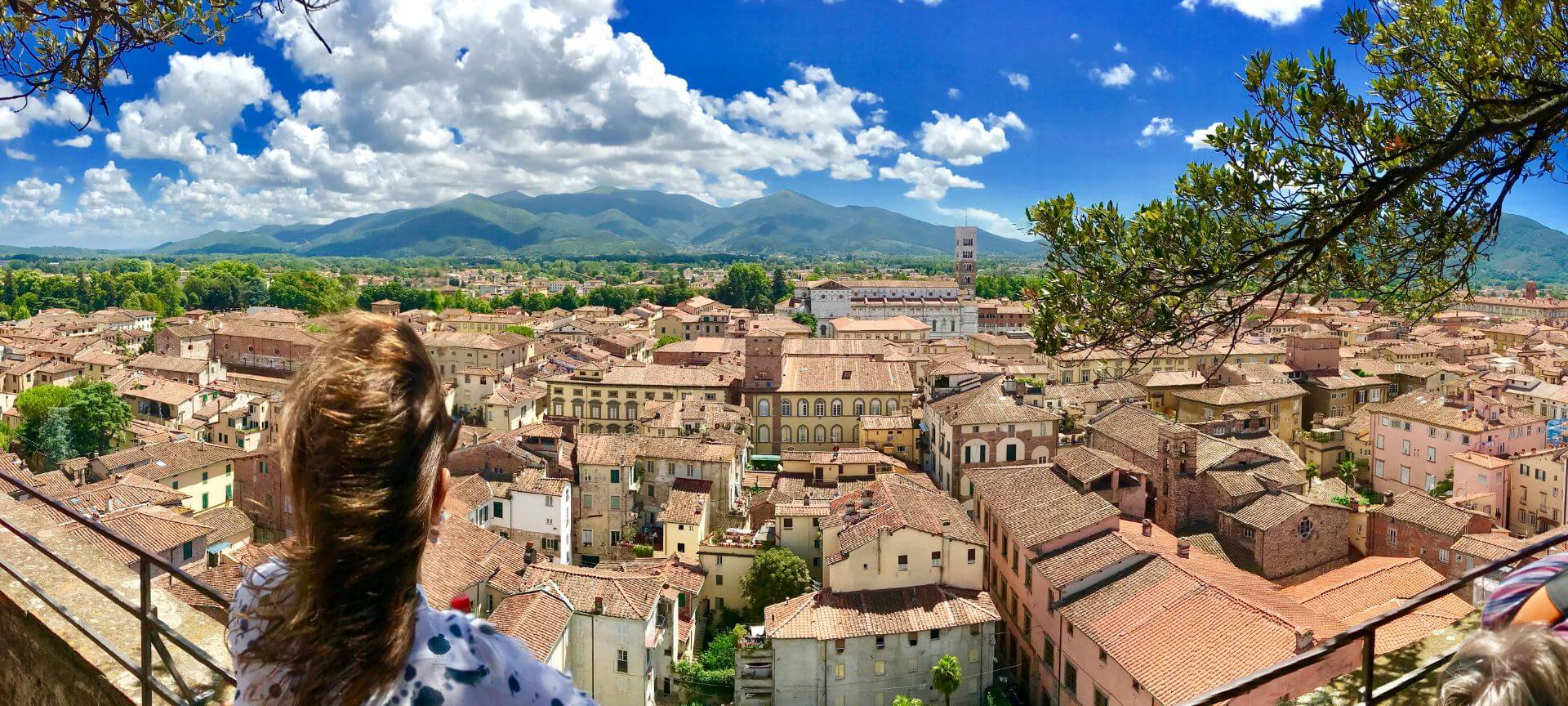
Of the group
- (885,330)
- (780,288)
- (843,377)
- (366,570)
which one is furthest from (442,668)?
(780,288)

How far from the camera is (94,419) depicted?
30.8m

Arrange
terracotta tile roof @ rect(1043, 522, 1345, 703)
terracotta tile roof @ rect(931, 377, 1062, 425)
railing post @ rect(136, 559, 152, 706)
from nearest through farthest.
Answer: railing post @ rect(136, 559, 152, 706), terracotta tile roof @ rect(1043, 522, 1345, 703), terracotta tile roof @ rect(931, 377, 1062, 425)

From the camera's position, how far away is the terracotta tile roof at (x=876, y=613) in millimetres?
15867

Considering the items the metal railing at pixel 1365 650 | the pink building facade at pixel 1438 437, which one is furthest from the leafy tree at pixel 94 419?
the pink building facade at pixel 1438 437

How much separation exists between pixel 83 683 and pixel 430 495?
8.66 feet

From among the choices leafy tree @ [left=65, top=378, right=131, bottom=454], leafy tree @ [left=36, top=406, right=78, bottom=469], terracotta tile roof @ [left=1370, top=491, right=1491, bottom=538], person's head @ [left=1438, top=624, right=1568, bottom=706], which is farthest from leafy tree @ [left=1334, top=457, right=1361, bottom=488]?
leafy tree @ [left=36, top=406, right=78, bottom=469]

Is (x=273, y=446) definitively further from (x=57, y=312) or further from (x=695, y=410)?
(x=57, y=312)

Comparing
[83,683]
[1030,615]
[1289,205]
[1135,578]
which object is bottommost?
[1030,615]

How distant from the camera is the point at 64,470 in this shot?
24750 mm

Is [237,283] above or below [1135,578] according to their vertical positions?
above

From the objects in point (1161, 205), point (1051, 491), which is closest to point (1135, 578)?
point (1051, 491)

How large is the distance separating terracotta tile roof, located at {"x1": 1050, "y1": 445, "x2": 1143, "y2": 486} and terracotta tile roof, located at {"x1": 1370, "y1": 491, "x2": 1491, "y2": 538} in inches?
225

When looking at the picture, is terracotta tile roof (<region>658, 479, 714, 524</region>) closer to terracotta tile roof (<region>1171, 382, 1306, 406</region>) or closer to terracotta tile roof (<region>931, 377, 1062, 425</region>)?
terracotta tile roof (<region>931, 377, 1062, 425</region>)

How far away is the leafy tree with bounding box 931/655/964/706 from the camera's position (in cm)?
1527
